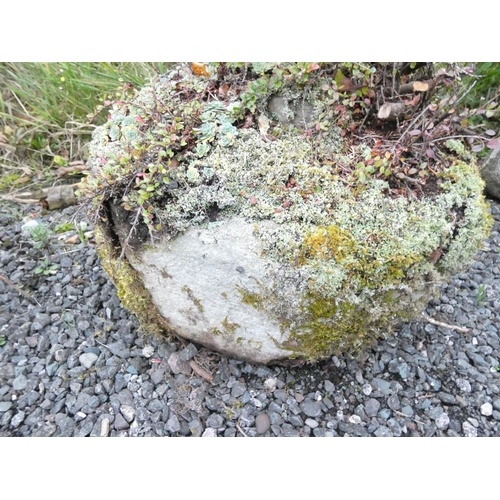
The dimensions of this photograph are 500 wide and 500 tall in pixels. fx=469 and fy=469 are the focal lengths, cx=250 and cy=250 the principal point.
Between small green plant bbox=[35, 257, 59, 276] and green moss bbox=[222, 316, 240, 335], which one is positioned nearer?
green moss bbox=[222, 316, 240, 335]

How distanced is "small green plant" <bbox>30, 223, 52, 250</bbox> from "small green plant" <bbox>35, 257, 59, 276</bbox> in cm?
12

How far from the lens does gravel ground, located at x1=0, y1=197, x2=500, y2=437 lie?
7.06 feet

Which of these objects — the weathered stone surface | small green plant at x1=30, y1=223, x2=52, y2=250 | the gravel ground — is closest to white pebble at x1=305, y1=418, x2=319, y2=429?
the gravel ground

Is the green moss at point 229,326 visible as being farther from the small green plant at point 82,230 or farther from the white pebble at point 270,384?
the small green plant at point 82,230

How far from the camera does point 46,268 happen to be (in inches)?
114

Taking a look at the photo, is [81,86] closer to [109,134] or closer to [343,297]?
[109,134]

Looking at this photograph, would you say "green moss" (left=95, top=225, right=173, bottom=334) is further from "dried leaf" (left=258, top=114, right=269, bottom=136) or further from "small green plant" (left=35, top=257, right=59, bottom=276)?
"dried leaf" (left=258, top=114, right=269, bottom=136)

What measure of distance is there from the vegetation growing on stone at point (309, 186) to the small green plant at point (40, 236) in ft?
3.09

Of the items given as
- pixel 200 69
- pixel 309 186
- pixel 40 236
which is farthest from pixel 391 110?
pixel 40 236

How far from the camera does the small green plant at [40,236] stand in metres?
2.95

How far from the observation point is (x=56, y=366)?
2.38 meters

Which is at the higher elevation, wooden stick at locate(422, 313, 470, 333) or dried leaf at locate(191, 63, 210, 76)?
dried leaf at locate(191, 63, 210, 76)

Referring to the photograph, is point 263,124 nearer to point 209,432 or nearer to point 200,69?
point 200,69

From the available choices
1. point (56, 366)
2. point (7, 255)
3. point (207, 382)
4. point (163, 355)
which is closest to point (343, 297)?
point (207, 382)
